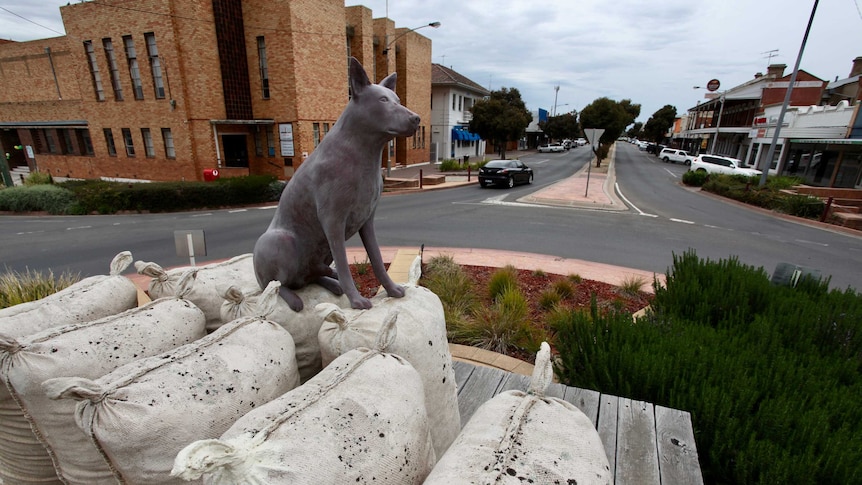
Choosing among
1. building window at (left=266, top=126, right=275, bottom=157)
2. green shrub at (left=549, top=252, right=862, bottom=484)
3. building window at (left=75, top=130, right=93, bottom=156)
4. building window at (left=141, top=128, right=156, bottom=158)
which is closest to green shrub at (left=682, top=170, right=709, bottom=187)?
green shrub at (left=549, top=252, right=862, bottom=484)

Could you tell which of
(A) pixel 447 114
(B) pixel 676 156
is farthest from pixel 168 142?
(B) pixel 676 156

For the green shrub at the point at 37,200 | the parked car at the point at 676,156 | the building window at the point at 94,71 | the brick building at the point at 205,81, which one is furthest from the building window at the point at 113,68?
the parked car at the point at 676,156

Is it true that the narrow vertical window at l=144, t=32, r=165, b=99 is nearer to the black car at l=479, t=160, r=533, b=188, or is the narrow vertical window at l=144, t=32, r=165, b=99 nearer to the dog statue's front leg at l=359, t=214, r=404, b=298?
the black car at l=479, t=160, r=533, b=188

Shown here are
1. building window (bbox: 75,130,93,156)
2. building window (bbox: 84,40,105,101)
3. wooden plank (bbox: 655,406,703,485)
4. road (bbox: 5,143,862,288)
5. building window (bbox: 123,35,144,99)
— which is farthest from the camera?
building window (bbox: 75,130,93,156)

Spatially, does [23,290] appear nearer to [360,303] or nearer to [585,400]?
[360,303]

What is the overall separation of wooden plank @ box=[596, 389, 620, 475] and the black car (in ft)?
56.7

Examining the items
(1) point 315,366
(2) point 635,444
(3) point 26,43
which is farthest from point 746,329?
(3) point 26,43

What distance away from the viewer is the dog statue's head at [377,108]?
2068 mm

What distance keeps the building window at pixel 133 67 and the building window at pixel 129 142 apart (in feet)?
7.38

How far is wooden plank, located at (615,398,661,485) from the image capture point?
1659 mm

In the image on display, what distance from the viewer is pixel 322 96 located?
1986 cm

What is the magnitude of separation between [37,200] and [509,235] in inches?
652

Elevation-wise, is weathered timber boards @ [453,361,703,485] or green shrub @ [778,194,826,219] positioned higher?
weathered timber boards @ [453,361,703,485]

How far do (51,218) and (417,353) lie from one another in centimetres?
1689
